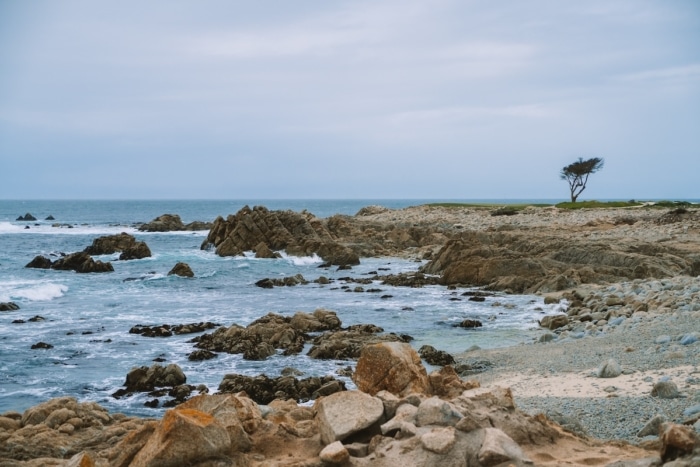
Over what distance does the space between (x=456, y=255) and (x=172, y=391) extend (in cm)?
2327

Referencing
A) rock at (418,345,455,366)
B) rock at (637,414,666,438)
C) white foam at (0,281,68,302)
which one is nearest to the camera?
rock at (637,414,666,438)

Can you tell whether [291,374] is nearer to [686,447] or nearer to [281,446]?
[281,446]

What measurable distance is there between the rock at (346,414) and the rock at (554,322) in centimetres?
1391

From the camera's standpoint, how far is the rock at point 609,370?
453 inches

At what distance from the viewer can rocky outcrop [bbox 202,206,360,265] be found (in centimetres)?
4884

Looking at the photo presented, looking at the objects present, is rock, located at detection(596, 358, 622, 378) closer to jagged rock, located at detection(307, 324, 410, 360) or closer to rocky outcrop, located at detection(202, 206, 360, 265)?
jagged rock, located at detection(307, 324, 410, 360)

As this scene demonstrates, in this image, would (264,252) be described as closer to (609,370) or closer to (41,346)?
(41,346)

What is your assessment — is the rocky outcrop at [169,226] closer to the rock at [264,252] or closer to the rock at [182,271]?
the rock at [264,252]

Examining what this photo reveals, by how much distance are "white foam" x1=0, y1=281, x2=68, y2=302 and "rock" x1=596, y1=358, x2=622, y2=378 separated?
2701 cm

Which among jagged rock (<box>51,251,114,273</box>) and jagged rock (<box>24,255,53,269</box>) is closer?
jagged rock (<box>51,251,114,273</box>)

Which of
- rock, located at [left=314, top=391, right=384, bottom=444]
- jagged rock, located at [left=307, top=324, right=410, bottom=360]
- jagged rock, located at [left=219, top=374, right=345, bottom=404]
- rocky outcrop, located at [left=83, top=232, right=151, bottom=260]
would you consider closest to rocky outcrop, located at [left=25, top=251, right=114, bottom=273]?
rocky outcrop, located at [left=83, top=232, right=151, bottom=260]

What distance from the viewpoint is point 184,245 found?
62.7 meters

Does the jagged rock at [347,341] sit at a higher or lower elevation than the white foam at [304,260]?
higher

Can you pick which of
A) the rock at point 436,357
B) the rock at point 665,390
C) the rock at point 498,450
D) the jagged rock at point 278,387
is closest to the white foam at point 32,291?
the jagged rock at point 278,387
